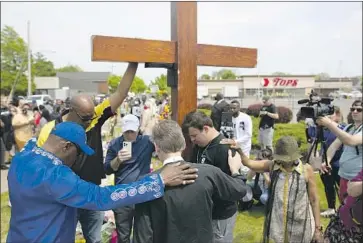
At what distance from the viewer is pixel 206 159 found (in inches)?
118

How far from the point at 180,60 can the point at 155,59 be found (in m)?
0.22

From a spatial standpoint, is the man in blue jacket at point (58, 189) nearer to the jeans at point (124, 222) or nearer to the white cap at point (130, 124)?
the jeans at point (124, 222)

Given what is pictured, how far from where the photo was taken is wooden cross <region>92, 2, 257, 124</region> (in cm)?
296

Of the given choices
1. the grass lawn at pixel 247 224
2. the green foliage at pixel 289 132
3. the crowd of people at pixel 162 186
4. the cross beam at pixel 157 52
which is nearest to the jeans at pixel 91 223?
the crowd of people at pixel 162 186

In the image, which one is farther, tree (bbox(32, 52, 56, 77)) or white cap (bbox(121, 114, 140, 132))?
tree (bbox(32, 52, 56, 77))

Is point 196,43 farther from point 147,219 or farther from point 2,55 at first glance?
point 2,55

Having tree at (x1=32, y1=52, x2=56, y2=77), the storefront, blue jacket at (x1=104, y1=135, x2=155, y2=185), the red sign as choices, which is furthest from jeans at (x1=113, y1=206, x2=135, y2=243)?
tree at (x1=32, y1=52, x2=56, y2=77)

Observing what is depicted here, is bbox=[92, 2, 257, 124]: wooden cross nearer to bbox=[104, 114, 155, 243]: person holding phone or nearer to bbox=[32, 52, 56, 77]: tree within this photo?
bbox=[104, 114, 155, 243]: person holding phone

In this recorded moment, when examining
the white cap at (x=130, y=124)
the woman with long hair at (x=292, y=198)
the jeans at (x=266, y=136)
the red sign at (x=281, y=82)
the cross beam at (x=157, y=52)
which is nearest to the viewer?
the cross beam at (x=157, y=52)

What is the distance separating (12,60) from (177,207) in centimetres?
5670

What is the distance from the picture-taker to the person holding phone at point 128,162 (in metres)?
3.46

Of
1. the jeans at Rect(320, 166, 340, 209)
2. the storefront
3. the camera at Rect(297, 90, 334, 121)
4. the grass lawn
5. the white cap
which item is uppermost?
the storefront

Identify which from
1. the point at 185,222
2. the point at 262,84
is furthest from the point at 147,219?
the point at 262,84

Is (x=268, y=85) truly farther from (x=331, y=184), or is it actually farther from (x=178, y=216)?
(x=178, y=216)
